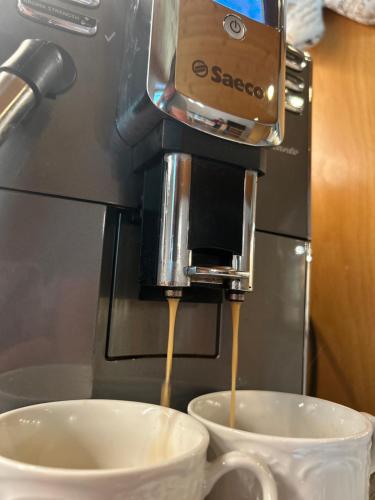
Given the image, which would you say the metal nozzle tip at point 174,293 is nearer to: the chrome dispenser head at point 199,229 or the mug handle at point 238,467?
the chrome dispenser head at point 199,229

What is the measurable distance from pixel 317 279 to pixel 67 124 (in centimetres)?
46

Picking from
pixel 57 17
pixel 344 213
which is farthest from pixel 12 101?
pixel 344 213

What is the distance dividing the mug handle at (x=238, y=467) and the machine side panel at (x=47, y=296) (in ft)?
0.37

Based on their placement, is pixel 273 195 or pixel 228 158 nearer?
pixel 228 158

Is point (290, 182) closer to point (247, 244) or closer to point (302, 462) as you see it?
point (247, 244)

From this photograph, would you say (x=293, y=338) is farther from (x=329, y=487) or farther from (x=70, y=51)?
(x=70, y=51)

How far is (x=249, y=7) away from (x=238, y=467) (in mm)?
304

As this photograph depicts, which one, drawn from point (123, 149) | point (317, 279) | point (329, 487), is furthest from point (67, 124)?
point (317, 279)

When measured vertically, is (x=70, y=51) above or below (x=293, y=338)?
above

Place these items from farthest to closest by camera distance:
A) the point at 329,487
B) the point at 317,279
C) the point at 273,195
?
the point at 317,279 → the point at 273,195 → the point at 329,487

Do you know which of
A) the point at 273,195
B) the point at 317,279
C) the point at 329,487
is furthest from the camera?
the point at 317,279

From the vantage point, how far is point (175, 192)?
30 cm

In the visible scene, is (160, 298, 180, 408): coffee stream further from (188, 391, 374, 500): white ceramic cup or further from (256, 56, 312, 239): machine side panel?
(256, 56, 312, 239): machine side panel

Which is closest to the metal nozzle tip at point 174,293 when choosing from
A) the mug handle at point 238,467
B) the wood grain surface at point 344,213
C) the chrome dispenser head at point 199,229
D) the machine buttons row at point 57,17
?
the chrome dispenser head at point 199,229
